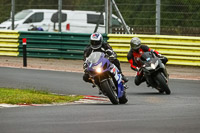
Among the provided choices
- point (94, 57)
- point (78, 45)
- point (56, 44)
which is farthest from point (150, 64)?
point (56, 44)

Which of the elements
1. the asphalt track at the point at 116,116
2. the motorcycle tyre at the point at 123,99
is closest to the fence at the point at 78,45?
the asphalt track at the point at 116,116

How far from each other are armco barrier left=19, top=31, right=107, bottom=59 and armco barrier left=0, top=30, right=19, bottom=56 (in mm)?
213

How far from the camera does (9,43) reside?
1029 inches

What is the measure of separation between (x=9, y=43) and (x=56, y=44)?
6.83ft

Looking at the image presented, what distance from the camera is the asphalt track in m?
8.62

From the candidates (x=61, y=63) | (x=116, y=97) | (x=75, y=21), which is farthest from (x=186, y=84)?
(x=75, y=21)

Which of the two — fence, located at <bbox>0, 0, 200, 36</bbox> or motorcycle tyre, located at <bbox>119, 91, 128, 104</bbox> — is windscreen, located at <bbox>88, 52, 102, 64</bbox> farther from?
fence, located at <bbox>0, 0, 200, 36</bbox>

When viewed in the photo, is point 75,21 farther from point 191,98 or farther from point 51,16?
point 191,98

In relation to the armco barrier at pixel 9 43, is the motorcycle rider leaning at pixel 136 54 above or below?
above

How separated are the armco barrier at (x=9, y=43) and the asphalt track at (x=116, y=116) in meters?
9.63

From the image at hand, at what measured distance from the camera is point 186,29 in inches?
862

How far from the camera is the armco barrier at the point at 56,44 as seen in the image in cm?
2459

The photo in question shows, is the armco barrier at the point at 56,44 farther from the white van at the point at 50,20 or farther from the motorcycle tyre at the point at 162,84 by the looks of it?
the motorcycle tyre at the point at 162,84

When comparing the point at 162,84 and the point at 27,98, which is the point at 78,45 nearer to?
the point at 162,84
